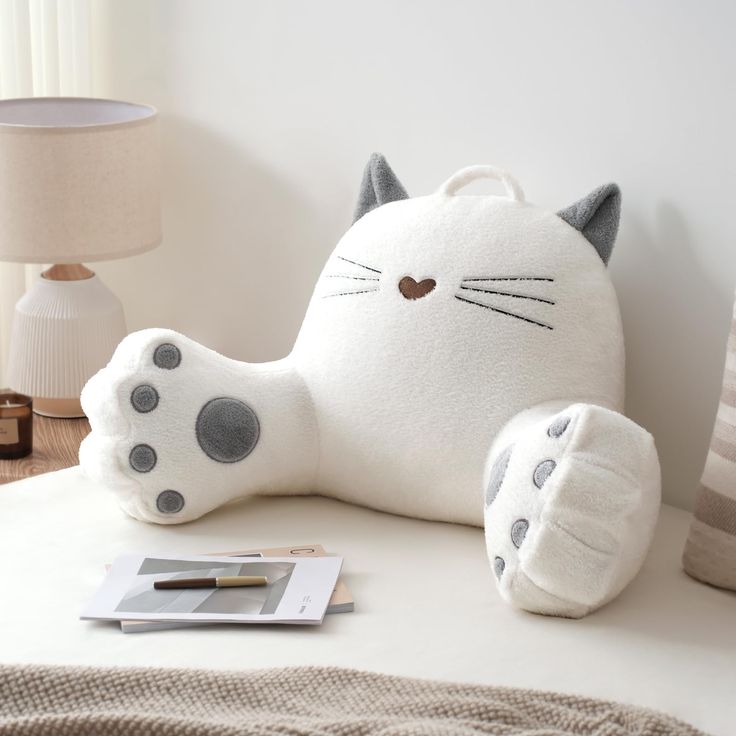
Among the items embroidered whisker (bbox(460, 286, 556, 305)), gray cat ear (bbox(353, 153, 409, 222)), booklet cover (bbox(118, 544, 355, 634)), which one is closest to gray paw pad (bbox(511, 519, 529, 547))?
booklet cover (bbox(118, 544, 355, 634))

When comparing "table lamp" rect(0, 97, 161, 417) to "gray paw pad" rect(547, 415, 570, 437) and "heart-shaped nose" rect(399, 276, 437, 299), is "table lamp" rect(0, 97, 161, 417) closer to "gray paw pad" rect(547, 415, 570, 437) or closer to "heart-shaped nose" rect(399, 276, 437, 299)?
"heart-shaped nose" rect(399, 276, 437, 299)

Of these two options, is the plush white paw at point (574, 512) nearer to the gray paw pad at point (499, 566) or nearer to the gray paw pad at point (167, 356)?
the gray paw pad at point (499, 566)

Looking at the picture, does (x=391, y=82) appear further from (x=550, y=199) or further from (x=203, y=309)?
(x=203, y=309)

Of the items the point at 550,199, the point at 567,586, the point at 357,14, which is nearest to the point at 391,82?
the point at 357,14

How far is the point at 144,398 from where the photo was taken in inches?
55.2

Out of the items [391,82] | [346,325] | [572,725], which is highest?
[391,82]

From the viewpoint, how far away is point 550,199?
1.58 metres

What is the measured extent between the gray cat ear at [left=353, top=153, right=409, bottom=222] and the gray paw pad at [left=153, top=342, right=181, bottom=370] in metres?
0.36

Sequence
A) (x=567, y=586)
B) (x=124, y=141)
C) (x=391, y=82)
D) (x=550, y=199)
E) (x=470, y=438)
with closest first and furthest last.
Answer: (x=567, y=586), (x=470, y=438), (x=550, y=199), (x=391, y=82), (x=124, y=141)

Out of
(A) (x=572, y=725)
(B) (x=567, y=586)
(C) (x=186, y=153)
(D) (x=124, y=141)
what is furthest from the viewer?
(C) (x=186, y=153)

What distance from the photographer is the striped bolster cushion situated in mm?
1273

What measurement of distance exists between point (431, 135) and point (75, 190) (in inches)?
22.7

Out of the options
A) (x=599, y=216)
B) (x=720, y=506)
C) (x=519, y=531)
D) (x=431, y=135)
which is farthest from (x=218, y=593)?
(x=431, y=135)

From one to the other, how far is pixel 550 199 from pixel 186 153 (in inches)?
30.6
